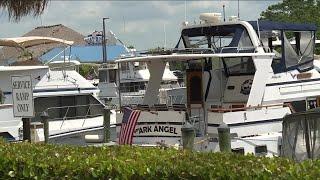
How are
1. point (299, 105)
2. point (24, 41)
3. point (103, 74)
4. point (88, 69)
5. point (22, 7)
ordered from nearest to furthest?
1. point (22, 7)
2. point (299, 105)
3. point (24, 41)
4. point (103, 74)
5. point (88, 69)

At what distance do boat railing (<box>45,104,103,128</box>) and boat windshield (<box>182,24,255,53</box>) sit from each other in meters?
6.81

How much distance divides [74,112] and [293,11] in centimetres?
4263

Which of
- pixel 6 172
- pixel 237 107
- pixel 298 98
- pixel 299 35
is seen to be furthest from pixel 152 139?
pixel 6 172

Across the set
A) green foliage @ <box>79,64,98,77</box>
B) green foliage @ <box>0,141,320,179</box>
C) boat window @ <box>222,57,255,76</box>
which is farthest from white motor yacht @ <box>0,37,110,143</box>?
green foliage @ <box>79,64,98,77</box>

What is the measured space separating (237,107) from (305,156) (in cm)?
658

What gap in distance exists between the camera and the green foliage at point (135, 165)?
563 cm

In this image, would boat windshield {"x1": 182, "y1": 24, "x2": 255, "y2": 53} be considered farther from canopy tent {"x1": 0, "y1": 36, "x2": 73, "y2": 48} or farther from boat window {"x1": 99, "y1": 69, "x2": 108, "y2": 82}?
boat window {"x1": 99, "y1": 69, "x2": 108, "y2": 82}

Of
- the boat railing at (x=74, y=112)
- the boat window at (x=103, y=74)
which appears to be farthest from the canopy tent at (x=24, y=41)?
the boat window at (x=103, y=74)

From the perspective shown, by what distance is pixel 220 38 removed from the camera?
17.4 meters

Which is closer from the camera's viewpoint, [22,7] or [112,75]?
[22,7]

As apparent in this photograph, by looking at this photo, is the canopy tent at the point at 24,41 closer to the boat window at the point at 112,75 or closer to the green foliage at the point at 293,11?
the boat window at the point at 112,75

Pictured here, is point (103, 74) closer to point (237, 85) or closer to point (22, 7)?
point (237, 85)

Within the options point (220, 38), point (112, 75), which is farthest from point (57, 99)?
point (112, 75)

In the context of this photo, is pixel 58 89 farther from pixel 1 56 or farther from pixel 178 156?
pixel 178 156
